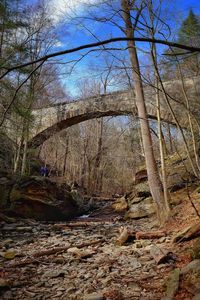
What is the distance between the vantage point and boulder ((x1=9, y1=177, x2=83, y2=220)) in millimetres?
9867

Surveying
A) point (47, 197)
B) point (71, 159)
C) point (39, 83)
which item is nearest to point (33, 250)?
point (47, 197)

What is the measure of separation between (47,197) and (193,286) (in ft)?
27.4

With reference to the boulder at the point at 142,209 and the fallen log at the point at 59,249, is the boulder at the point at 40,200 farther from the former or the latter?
the fallen log at the point at 59,249

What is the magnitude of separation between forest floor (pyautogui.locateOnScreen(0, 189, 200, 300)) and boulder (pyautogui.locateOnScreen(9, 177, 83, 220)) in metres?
2.67

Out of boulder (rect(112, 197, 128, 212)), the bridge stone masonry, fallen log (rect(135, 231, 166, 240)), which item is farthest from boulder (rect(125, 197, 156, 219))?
the bridge stone masonry

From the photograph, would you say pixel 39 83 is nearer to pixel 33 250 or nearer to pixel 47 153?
pixel 47 153

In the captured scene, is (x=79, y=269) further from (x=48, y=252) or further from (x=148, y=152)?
(x=148, y=152)

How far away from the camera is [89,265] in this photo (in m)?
4.46

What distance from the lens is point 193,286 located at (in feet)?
9.95

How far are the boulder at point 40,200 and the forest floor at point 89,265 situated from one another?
8.75ft

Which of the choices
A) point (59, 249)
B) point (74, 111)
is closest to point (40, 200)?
point (59, 249)

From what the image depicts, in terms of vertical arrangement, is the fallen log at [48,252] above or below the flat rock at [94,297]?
above

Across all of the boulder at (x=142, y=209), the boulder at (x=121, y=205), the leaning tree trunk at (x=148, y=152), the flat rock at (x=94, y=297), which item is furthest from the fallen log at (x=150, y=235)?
the boulder at (x=121, y=205)

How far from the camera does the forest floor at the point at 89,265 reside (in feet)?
10.9
